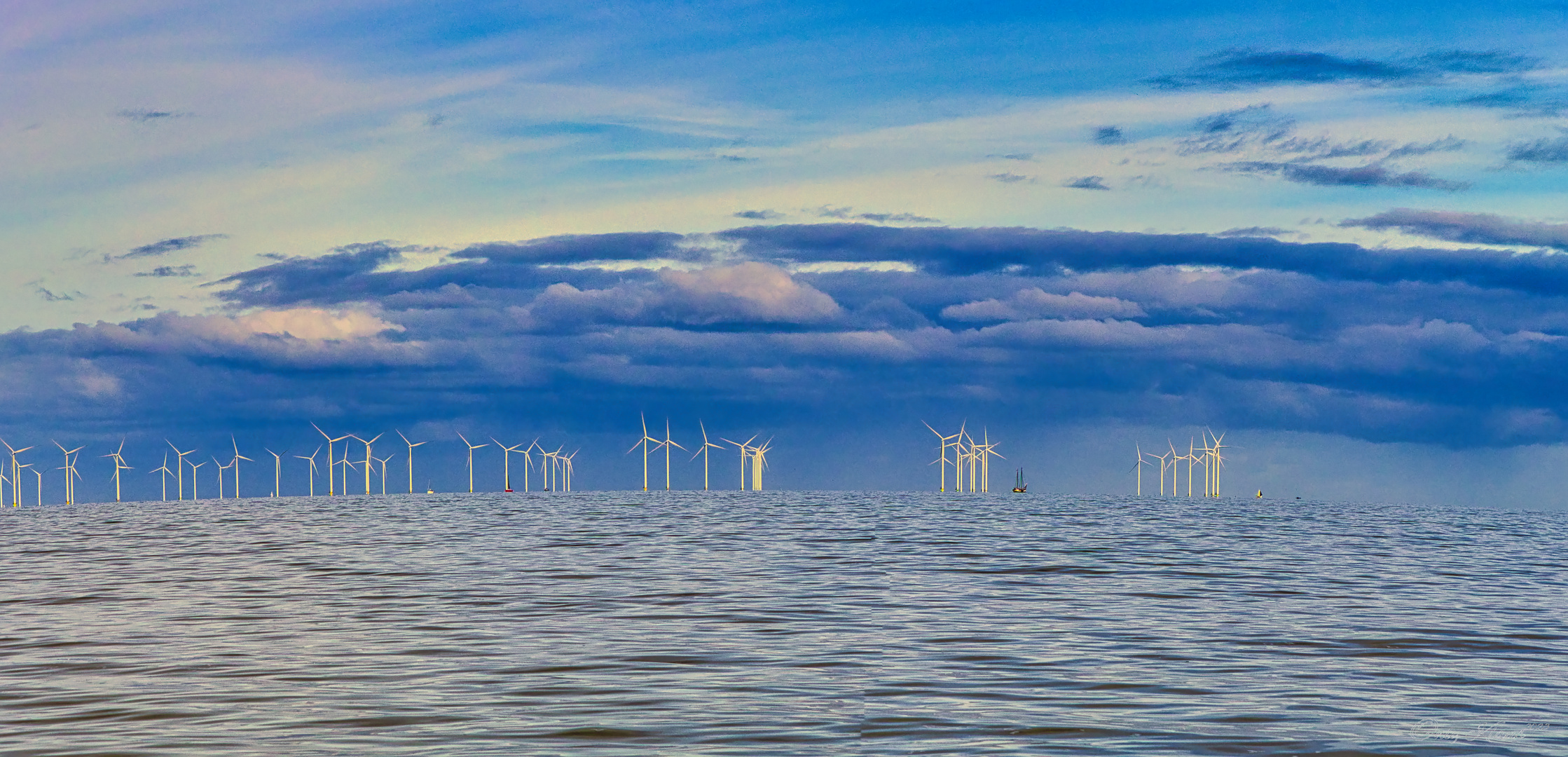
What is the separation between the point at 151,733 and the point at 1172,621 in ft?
72.3

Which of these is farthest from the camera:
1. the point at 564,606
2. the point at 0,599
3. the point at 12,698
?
the point at 0,599

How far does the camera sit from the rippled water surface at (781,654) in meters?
19.2

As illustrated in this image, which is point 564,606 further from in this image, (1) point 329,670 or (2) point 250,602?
(1) point 329,670

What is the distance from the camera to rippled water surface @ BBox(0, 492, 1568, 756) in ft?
63.0

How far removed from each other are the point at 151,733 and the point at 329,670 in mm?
5952

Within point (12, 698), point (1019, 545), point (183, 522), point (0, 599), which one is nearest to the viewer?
point (12, 698)

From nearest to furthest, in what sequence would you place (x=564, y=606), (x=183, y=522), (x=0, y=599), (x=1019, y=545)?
1. (x=564, y=606)
2. (x=0, y=599)
3. (x=1019, y=545)
4. (x=183, y=522)

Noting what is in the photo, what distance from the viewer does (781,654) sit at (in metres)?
27.1

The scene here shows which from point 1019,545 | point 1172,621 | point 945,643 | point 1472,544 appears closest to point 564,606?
point 945,643

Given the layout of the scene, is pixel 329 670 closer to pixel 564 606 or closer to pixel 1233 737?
pixel 564 606

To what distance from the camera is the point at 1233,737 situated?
19.0 metres

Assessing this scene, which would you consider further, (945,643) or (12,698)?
(945,643)

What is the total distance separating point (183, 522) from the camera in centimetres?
10400

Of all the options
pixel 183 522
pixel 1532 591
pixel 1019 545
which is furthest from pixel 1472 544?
pixel 183 522
